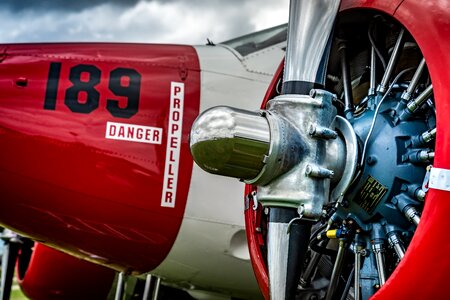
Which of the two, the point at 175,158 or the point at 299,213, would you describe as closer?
the point at 299,213

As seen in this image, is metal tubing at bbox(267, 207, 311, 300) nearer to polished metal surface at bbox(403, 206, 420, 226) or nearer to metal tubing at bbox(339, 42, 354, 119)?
polished metal surface at bbox(403, 206, 420, 226)

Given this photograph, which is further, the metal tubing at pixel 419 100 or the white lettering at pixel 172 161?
the white lettering at pixel 172 161

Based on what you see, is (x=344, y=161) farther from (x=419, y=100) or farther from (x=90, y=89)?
(x=90, y=89)

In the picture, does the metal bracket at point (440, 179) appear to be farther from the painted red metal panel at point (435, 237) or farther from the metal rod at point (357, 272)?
the metal rod at point (357, 272)

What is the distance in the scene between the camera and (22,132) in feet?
12.9

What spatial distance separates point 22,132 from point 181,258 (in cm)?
117

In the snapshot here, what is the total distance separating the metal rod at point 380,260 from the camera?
2.71 m

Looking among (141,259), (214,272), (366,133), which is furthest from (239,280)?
(366,133)

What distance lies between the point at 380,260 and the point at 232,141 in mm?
789

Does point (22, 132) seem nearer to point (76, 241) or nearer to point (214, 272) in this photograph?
point (76, 241)

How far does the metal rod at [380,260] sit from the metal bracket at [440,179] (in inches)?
18.3

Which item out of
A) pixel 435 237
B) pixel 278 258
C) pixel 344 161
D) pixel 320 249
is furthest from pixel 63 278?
pixel 435 237

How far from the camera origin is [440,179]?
7.87 ft

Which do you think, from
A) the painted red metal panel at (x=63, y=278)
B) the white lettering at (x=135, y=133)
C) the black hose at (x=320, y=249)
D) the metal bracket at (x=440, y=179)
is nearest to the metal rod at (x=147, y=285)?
the white lettering at (x=135, y=133)
